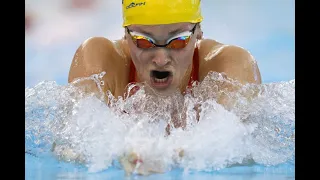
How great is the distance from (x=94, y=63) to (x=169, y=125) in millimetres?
392

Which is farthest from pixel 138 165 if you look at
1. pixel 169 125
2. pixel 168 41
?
pixel 168 41

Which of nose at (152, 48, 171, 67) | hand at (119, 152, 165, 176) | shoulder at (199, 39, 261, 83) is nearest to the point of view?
hand at (119, 152, 165, 176)

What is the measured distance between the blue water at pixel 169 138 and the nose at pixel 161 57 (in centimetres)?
20

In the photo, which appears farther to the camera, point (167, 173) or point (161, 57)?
point (161, 57)

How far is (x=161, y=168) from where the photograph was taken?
202 centimetres

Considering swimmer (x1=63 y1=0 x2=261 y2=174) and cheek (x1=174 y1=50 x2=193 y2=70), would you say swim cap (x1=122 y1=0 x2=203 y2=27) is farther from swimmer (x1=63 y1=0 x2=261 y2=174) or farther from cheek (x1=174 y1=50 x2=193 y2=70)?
cheek (x1=174 y1=50 x2=193 y2=70)

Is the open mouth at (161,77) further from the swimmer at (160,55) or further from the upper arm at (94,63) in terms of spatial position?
the upper arm at (94,63)

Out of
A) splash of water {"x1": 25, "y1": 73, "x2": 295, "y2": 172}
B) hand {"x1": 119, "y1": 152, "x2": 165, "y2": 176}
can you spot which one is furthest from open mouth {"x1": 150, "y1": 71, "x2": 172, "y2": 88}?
hand {"x1": 119, "y1": 152, "x2": 165, "y2": 176}

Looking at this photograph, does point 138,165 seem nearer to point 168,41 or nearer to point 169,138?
point 169,138

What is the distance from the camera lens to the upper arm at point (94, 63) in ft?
8.07

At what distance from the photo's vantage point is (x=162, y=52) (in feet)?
7.52

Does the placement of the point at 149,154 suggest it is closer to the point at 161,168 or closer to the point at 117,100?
the point at 161,168

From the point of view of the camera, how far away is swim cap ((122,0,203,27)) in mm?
2307
